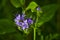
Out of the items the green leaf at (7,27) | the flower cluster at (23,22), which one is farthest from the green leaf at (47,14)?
the green leaf at (7,27)

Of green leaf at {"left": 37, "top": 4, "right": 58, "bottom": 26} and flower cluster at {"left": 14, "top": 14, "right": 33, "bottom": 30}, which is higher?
green leaf at {"left": 37, "top": 4, "right": 58, "bottom": 26}

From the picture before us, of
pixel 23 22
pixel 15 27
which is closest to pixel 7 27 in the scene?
pixel 15 27

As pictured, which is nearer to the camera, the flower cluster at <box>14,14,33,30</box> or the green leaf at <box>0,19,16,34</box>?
the flower cluster at <box>14,14,33,30</box>

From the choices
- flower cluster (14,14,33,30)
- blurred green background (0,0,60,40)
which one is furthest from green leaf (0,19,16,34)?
flower cluster (14,14,33,30)

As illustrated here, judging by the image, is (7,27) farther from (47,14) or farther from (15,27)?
(47,14)

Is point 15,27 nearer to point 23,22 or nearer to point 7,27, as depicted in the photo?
point 7,27

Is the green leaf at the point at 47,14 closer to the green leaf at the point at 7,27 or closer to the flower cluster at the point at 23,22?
the flower cluster at the point at 23,22

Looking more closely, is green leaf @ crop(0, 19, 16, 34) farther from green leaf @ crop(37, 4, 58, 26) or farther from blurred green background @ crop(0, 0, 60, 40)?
green leaf @ crop(37, 4, 58, 26)

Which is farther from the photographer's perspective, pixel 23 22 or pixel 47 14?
pixel 47 14

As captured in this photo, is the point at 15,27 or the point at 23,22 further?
the point at 15,27
